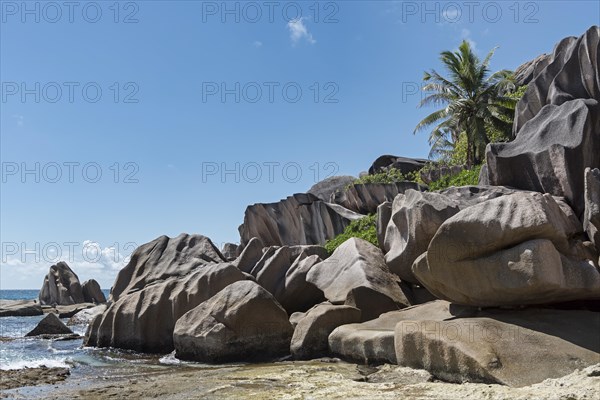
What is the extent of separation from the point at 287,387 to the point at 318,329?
3.48 m

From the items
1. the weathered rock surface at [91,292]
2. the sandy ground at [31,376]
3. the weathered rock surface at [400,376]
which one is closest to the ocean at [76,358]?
the sandy ground at [31,376]

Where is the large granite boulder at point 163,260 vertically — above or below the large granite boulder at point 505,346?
A: above

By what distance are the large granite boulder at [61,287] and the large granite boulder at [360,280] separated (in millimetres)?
50562

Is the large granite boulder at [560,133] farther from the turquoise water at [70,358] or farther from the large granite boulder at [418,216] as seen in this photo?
the turquoise water at [70,358]

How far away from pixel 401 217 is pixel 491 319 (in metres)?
4.06

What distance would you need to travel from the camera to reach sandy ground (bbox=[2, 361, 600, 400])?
7609mm

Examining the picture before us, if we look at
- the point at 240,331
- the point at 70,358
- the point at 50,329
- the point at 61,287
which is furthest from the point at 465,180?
the point at 61,287

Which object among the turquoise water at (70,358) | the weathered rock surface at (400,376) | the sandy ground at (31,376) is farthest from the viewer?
the turquoise water at (70,358)

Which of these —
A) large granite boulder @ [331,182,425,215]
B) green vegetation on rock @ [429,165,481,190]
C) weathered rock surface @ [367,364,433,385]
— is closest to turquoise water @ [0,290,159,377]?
weathered rock surface @ [367,364,433,385]

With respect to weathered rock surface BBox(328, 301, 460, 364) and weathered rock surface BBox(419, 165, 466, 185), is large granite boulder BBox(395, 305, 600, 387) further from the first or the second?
weathered rock surface BBox(419, 165, 466, 185)

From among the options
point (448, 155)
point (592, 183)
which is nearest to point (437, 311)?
point (592, 183)

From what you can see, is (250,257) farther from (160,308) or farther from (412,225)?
(412,225)

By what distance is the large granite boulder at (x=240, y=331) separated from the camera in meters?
13.6

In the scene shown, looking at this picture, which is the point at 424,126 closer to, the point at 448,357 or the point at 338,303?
the point at 338,303
